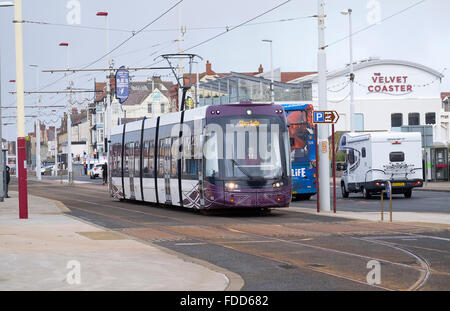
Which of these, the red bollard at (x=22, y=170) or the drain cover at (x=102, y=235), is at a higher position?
the red bollard at (x=22, y=170)

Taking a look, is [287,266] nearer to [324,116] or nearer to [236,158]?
[236,158]

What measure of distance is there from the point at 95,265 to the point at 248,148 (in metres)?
12.3

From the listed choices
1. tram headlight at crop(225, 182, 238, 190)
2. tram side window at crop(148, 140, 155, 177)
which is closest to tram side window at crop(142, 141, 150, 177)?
tram side window at crop(148, 140, 155, 177)

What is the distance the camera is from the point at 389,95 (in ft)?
282

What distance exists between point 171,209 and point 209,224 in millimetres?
8182

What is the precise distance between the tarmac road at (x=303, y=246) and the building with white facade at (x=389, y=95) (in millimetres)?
60853

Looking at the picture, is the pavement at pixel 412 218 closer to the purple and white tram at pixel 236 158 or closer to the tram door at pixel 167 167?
the purple and white tram at pixel 236 158

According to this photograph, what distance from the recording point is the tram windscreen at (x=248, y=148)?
78.5ft

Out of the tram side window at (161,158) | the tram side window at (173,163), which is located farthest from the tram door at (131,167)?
the tram side window at (173,163)

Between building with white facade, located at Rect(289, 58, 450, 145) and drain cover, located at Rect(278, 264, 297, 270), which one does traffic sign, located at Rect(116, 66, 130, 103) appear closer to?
drain cover, located at Rect(278, 264, 297, 270)

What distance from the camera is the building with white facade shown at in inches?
3351

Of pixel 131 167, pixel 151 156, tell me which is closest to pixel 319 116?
pixel 151 156

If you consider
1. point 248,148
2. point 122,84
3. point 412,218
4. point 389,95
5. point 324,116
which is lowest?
point 412,218
